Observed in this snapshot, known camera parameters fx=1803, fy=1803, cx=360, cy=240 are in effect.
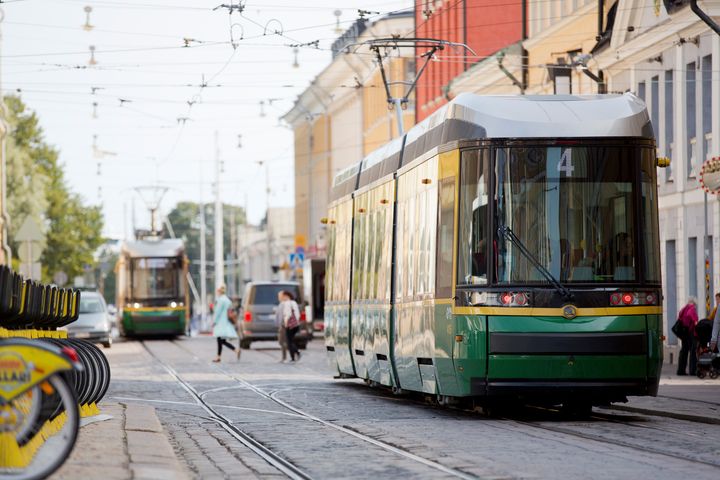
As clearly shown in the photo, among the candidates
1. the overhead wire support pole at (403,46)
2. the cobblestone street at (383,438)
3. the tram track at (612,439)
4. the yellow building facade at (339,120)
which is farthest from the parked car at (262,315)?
the tram track at (612,439)

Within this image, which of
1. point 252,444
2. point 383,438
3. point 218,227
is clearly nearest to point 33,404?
point 252,444

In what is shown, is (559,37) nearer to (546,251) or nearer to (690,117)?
(690,117)

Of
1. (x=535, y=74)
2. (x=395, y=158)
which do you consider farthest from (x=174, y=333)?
(x=395, y=158)

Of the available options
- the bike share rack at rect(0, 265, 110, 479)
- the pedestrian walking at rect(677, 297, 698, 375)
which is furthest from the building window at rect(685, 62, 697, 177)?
the bike share rack at rect(0, 265, 110, 479)

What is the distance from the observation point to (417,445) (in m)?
15.4

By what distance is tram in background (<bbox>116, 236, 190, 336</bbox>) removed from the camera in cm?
5912

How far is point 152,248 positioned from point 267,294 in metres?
11.6

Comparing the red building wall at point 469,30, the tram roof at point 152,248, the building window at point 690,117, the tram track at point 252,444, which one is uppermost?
the red building wall at point 469,30

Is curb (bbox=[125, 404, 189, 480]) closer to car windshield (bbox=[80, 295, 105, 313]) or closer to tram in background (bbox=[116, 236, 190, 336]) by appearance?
car windshield (bbox=[80, 295, 105, 313])

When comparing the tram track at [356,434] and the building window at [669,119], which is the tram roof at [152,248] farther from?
the tram track at [356,434]

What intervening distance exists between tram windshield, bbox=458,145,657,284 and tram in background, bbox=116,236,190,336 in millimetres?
41818

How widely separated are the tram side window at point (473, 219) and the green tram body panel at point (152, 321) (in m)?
41.5

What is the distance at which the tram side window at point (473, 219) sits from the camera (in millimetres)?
17938

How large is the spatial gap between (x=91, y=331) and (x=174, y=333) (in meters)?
9.31
